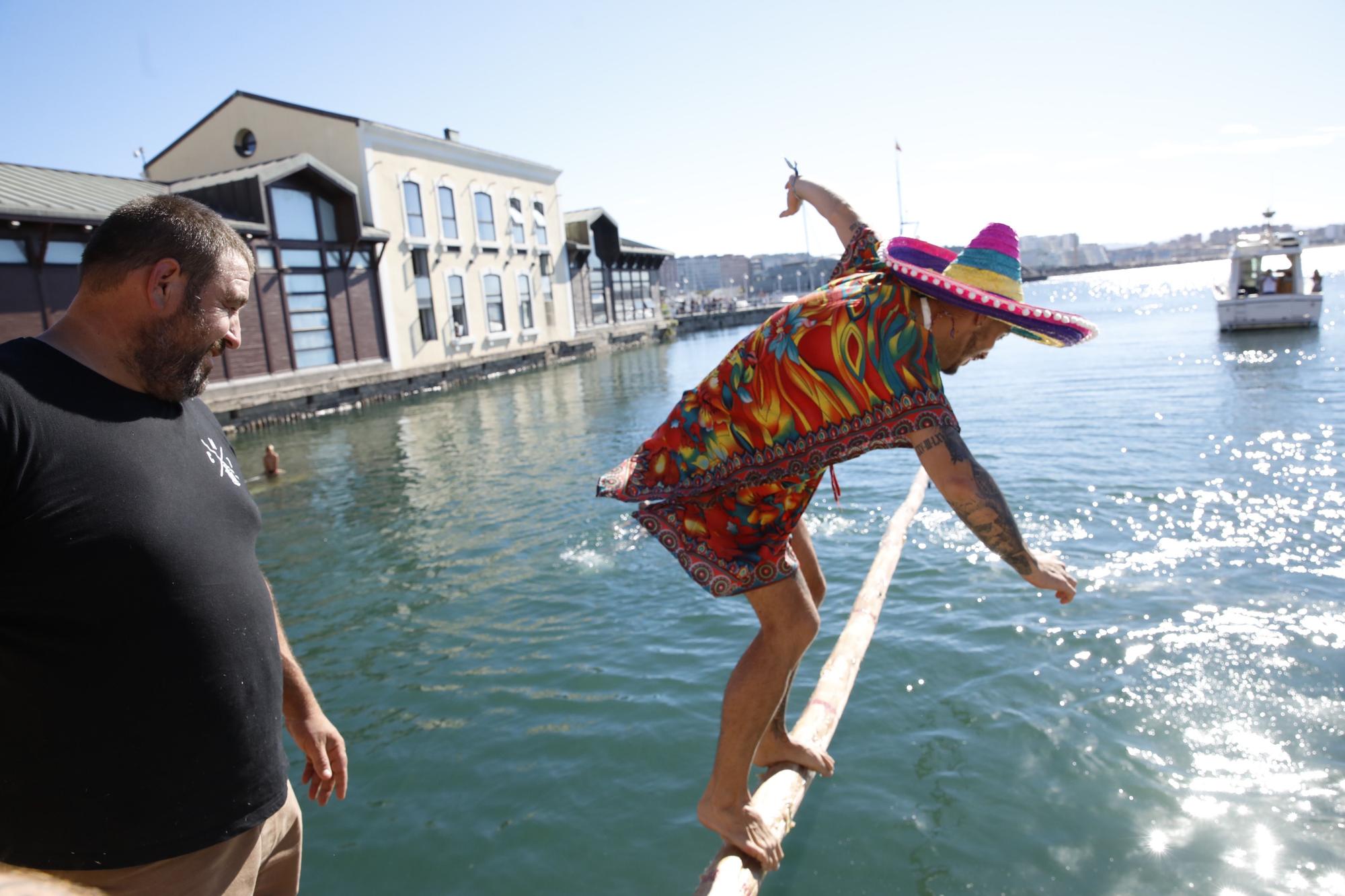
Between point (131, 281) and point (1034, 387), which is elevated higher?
point (131, 281)

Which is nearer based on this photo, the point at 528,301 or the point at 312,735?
the point at 312,735

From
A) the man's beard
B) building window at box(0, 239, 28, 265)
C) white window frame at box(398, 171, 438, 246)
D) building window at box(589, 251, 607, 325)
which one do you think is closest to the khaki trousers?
the man's beard

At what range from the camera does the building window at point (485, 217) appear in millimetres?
36906

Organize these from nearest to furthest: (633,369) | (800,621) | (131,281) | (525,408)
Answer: (131,281) < (800,621) < (525,408) < (633,369)

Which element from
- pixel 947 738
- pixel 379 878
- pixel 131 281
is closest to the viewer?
pixel 131 281

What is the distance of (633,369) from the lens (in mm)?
37594

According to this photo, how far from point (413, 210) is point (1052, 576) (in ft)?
110

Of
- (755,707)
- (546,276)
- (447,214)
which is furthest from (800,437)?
(546,276)

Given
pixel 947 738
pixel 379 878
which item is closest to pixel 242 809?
pixel 379 878

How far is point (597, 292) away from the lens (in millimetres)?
50969

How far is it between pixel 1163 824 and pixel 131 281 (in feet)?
17.5

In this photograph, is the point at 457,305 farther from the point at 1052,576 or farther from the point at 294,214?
the point at 1052,576

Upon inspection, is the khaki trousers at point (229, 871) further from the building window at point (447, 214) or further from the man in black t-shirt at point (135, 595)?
the building window at point (447, 214)

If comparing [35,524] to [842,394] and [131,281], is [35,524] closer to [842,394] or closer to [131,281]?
[131,281]
